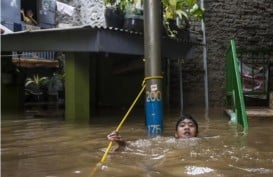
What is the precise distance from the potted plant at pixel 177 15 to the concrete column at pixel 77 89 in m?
2.24

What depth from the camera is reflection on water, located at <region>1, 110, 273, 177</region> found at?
4.86 m

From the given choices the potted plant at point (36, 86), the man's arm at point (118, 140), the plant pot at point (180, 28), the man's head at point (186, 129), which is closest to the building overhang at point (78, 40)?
the plant pot at point (180, 28)

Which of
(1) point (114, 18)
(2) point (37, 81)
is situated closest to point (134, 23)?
(1) point (114, 18)

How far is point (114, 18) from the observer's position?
1205 cm

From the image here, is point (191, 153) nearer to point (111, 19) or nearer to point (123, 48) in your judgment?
point (123, 48)

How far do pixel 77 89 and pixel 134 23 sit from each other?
2.09 m

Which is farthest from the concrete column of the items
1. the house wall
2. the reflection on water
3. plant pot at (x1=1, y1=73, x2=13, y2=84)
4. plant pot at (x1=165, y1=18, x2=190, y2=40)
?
plant pot at (x1=1, y1=73, x2=13, y2=84)

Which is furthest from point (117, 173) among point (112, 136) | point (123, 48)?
point (123, 48)

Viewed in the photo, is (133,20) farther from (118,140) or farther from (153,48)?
(118,140)

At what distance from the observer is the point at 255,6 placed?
704 inches

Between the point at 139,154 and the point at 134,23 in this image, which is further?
the point at 134,23

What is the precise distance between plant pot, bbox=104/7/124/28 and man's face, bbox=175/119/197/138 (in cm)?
510

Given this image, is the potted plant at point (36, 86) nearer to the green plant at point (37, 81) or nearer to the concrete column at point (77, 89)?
the green plant at point (37, 81)

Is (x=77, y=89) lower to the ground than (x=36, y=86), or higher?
lower
